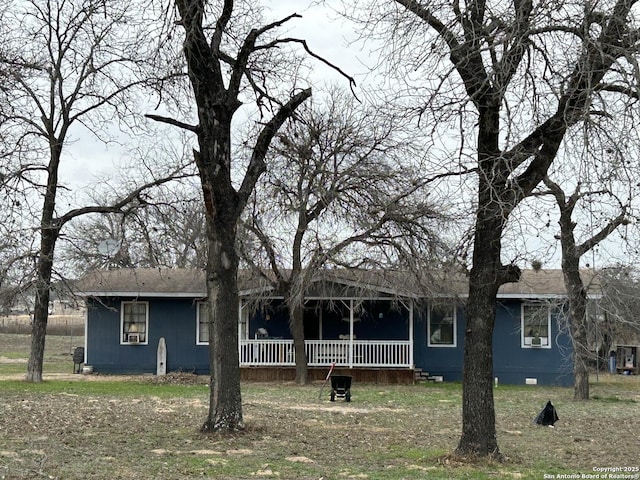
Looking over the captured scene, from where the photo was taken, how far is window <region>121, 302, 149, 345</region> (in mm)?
28234

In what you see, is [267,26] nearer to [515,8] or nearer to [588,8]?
[515,8]

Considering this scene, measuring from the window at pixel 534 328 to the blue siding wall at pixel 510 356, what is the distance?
0.16 metres

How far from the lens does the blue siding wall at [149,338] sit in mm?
27906

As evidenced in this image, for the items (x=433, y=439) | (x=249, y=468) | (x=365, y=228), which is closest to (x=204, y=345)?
(x=365, y=228)

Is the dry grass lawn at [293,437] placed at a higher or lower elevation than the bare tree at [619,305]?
lower

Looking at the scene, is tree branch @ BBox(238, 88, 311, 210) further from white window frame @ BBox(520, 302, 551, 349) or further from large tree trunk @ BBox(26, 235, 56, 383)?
white window frame @ BBox(520, 302, 551, 349)

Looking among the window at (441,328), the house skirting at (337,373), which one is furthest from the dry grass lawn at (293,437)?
the window at (441,328)

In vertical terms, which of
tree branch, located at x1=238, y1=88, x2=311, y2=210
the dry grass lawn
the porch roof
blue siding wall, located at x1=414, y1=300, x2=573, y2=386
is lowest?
the dry grass lawn

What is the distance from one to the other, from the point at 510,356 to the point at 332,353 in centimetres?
573

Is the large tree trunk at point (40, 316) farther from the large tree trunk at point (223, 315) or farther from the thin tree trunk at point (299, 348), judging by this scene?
the large tree trunk at point (223, 315)

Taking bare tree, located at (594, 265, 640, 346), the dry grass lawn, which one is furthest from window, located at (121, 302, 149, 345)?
bare tree, located at (594, 265, 640, 346)

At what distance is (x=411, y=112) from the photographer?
980 centimetres

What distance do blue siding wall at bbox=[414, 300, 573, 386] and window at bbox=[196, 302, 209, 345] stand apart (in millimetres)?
6784

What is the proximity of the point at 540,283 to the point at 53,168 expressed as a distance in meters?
15.1
